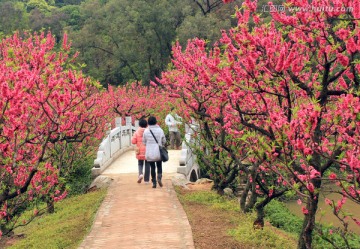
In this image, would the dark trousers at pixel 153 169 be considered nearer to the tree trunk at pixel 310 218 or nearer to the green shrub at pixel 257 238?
the green shrub at pixel 257 238

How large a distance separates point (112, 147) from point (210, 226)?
10.0m

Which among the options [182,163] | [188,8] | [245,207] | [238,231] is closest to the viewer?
[238,231]

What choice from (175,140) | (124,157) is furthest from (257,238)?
→ (175,140)

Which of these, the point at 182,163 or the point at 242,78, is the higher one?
the point at 242,78

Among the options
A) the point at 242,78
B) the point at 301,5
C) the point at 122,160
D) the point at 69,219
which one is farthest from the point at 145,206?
the point at 122,160

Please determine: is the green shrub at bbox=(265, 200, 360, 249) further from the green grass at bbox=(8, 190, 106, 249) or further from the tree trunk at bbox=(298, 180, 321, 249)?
the green grass at bbox=(8, 190, 106, 249)

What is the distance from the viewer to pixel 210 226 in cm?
1074

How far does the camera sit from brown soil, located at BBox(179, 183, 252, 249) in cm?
934

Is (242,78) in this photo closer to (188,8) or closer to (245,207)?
(245,207)

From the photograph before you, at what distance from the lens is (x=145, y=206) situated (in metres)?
11.8

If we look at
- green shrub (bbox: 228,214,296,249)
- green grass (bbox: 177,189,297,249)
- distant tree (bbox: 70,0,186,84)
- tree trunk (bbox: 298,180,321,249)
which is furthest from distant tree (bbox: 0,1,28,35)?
tree trunk (bbox: 298,180,321,249)

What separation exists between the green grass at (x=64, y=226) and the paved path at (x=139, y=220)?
1.21 ft

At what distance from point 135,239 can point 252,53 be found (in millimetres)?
4164

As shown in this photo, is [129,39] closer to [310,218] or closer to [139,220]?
[139,220]
